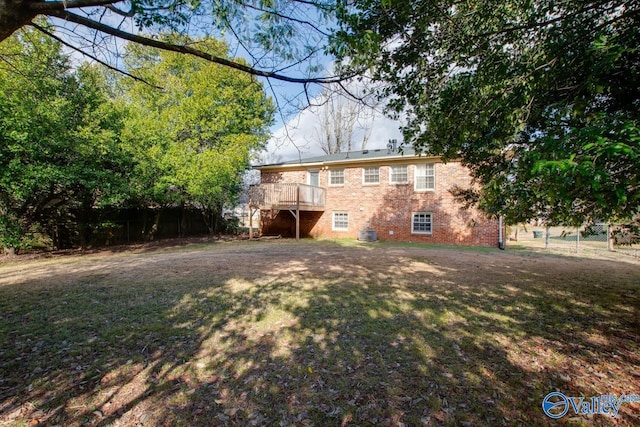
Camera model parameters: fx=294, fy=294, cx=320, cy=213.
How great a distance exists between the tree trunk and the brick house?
11133 mm

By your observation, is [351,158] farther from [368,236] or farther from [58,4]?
[58,4]

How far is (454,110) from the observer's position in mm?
4613

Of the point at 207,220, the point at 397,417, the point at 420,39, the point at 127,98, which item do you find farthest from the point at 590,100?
the point at 127,98

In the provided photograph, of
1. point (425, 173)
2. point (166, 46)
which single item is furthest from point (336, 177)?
point (166, 46)

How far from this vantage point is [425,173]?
1498 centimetres

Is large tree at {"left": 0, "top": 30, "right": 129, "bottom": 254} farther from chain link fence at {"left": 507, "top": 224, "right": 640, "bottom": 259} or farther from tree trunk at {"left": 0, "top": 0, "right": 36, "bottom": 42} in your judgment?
chain link fence at {"left": 507, "top": 224, "right": 640, "bottom": 259}

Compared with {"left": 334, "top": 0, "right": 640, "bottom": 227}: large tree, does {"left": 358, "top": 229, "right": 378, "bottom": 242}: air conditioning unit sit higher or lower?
lower

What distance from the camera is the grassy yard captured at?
2389 millimetres

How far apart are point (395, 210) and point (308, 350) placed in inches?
518

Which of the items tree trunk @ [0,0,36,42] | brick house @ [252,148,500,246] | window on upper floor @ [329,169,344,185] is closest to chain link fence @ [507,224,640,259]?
brick house @ [252,148,500,246]

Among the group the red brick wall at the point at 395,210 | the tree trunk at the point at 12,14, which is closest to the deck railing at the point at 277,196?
the red brick wall at the point at 395,210

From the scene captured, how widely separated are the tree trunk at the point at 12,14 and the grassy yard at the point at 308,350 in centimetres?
305

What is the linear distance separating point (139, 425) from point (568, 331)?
4.93 metres

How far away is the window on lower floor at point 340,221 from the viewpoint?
17.2 metres
